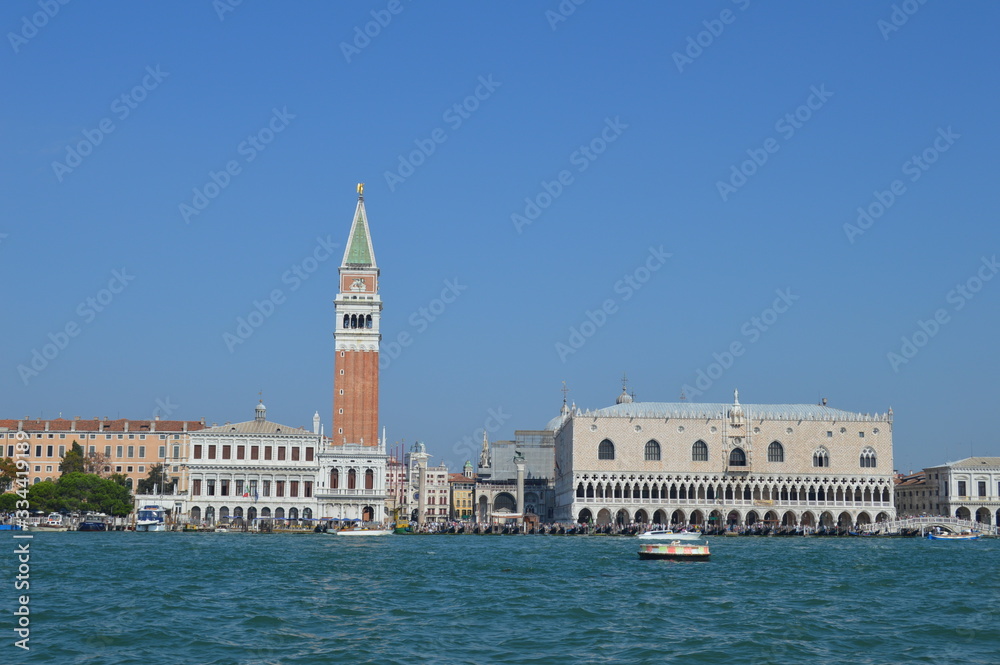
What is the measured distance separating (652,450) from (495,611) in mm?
67206

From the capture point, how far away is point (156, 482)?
324 ft

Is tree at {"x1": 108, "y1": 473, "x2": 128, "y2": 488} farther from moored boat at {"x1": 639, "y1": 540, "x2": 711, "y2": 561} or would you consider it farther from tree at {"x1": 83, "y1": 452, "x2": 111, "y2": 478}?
moored boat at {"x1": 639, "y1": 540, "x2": 711, "y2": 561}

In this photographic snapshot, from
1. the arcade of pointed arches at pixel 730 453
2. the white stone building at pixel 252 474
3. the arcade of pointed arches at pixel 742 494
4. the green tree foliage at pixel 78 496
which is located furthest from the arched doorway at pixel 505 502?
the green tree foliage at pixel 78 496

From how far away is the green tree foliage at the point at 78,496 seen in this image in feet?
277

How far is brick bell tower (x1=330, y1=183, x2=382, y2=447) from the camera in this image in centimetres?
9419

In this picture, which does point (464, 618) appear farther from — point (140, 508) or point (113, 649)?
point (140, 508)

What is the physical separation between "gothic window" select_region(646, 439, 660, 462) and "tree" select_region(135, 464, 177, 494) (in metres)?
37.7

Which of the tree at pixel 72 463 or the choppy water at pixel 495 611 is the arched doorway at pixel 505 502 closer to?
the tree at pixel 72 463

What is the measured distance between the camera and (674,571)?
137 ft

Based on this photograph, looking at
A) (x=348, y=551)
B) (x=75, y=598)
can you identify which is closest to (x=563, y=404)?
(x=348, y=551)

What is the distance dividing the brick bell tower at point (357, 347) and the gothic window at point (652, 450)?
2141 centimetres

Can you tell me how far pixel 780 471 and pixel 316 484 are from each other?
3612cm

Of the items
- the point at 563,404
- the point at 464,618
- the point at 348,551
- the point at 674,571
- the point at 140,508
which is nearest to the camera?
the point at 464,618

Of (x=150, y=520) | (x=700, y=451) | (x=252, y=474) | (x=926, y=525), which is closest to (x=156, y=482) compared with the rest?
(x=252, y=474)
